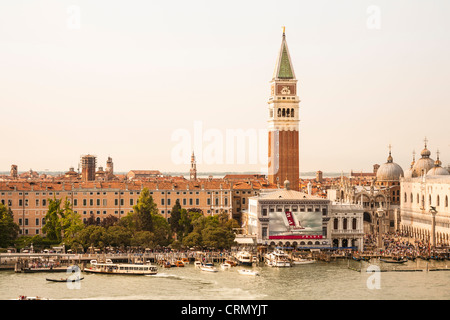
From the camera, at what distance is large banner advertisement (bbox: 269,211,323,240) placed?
29.7m

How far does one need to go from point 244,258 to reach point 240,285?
5116mm

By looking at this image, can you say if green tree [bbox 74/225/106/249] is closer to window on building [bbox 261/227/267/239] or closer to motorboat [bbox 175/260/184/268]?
motorboat [bbox 175/260/184/268]

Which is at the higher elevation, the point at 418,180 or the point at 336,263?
the point at 418,180

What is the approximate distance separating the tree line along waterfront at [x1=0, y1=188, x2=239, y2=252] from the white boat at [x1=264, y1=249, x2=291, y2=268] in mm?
2019

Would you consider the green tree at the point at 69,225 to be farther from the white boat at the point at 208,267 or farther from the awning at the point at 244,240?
the awning at the point at 244,240

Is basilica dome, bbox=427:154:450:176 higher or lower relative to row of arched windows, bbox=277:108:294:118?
lower

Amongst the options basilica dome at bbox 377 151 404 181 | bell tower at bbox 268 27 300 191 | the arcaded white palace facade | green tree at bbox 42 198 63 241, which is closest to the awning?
green tree at bbox 42 198 63 241

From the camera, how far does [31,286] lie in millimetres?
21906

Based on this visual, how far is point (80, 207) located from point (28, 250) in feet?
24.1

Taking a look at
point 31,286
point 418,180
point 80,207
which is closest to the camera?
point 31,286

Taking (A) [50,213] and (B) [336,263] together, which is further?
(A) [50,213]
